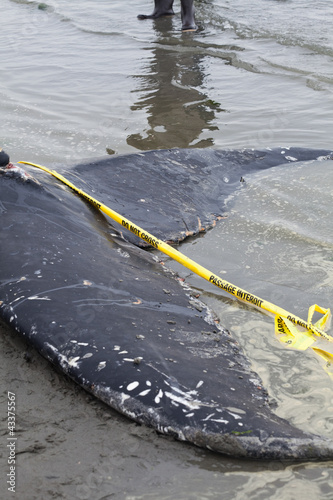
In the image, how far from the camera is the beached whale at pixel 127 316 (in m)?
2.01

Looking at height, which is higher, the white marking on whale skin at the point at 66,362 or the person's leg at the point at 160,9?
the person's leg at the point at 160,9

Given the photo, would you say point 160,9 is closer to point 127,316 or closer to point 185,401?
point 127,316

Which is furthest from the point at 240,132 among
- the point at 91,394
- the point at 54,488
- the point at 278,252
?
the point at 54,488

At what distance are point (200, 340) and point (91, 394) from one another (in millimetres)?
549

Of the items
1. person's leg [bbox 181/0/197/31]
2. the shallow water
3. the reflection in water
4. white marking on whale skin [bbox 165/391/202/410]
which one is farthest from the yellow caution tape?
person's leg [bbox 181/0/197/31]

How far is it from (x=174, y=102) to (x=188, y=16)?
4605 millimetres

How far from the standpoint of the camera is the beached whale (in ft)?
6.58

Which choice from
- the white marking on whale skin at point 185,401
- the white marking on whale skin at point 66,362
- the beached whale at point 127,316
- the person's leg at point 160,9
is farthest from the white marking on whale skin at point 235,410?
the person's leg at point 160,9

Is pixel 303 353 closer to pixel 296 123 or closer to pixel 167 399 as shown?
pixel 167 399

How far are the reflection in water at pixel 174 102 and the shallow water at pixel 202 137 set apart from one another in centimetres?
2

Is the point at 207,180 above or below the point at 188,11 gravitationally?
below

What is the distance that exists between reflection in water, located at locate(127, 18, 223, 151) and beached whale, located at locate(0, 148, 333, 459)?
1956mm

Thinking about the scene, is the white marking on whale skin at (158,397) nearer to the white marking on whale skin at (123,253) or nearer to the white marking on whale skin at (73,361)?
the white marking on whale skin at (73,361)

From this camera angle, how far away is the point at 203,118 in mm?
6328
